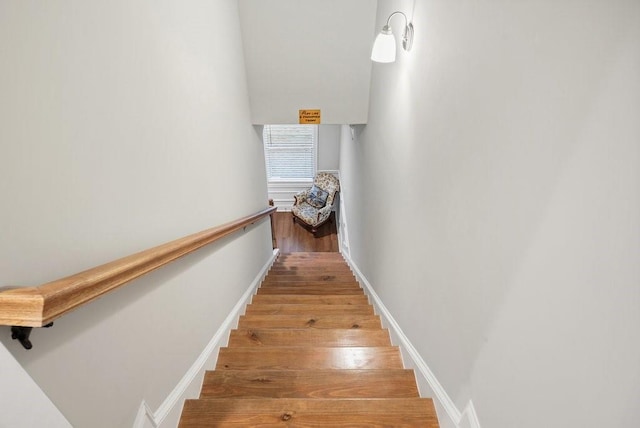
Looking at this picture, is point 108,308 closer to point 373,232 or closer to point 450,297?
point 450,297

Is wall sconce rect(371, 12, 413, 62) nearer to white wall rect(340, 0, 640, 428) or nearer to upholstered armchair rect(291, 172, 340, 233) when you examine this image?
white wall rect(340, 0, 640, 428)

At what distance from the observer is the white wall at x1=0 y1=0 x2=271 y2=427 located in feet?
1.75

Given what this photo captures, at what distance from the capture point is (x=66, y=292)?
52 cm

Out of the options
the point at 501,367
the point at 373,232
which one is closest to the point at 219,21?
the point at 373,232

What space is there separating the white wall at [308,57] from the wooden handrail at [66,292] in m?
2.09

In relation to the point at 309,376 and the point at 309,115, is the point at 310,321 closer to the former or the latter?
the point at 309,376

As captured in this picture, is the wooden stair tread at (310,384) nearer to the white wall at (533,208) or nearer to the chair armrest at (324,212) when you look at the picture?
the white wall at (533,208)

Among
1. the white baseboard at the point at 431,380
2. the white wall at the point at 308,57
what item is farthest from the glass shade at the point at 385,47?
the white baseboard at the point at 431,380

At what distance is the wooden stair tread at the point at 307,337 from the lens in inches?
63.3

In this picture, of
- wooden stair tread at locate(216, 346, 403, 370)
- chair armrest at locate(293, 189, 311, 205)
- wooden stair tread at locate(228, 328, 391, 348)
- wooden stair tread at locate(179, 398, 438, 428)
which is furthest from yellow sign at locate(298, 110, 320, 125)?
chair armrest at locate(293, 189, 311, 205)

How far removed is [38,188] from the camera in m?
0.55

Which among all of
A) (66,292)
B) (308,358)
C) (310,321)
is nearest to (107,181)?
(66,292)

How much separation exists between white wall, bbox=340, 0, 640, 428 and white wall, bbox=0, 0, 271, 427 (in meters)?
1.08

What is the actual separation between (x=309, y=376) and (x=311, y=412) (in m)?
0.20
